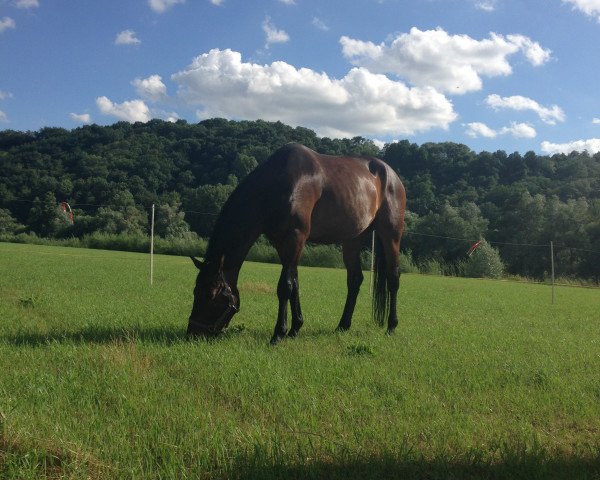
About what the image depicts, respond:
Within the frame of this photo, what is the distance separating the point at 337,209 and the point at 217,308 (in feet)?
6.95

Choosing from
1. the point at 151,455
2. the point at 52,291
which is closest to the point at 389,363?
the point at 151,455

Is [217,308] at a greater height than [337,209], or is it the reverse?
[337,209]

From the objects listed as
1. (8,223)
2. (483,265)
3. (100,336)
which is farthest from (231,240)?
(8,223)

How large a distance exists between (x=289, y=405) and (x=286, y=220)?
9.67ft

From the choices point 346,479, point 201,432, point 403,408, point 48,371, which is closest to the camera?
point 346,479

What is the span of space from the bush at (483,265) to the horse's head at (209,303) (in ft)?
134

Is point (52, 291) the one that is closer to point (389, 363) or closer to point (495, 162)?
point (389, 363)

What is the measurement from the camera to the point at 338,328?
288 inches

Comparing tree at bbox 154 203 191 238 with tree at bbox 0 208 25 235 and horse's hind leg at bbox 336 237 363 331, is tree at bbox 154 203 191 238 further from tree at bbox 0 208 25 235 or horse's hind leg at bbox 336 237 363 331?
horse's hind leg at bbox 336 237 363 331

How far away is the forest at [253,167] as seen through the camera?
153ft

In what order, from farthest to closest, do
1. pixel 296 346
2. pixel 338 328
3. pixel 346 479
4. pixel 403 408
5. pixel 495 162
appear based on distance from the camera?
pixel 495 162
pixel 338 328
pixel 296 346
pixel 403 408
pixel 346 479

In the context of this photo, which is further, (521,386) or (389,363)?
(389,363)

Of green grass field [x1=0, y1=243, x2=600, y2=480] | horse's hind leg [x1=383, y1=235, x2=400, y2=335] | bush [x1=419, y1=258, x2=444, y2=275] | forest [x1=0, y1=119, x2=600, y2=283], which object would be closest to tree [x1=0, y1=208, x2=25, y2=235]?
forest [x1=0, y1=119, x2=600, y2=283]

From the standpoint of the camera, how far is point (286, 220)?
19.9 ft
